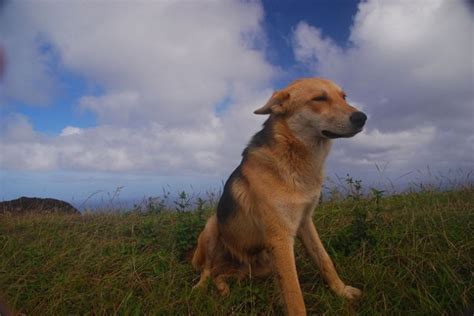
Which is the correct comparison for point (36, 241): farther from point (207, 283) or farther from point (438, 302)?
point (438, 302)

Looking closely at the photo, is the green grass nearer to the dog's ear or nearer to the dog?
the dog

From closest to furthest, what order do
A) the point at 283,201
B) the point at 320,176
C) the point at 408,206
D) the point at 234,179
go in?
the point at 283,201 < the point at 320,176 < the point at 234,179 < the point at 408,206

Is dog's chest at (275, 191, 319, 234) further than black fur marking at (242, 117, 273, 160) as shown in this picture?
No

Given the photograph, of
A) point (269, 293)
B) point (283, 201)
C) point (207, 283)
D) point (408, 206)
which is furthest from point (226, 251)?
point (408, 206)

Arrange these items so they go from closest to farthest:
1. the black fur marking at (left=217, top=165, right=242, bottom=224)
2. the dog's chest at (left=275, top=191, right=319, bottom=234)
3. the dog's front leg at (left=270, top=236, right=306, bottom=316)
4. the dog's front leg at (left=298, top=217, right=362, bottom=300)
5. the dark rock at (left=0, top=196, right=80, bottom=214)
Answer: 1. the dog's front leg at (left=270, top=236, right=306, bottom=316)
2. the dog's chest at (left=275, top=191, right=319, bottom=234)
3. the dog's front leg at (left=298, top=217, right=362, bottom=300)
4. the black fur marking at (left=217, top=165, right=242, bottom=224)
5. the dark rock at (left=0, top=196, right=80, bottom=214)

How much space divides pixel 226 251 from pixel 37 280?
2183 millimetres

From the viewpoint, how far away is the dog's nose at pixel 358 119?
3.19 meters

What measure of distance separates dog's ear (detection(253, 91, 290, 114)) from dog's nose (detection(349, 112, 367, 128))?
720 millimetres

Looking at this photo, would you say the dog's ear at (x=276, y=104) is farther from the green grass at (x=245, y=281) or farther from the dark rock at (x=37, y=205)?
the dark rock at (x=37, y=205)

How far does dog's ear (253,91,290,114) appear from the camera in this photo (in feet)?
11.9

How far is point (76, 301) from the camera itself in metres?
3.55

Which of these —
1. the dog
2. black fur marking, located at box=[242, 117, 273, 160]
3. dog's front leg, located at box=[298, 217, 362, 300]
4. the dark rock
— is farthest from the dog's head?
the dark rock

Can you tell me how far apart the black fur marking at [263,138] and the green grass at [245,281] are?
1430mm

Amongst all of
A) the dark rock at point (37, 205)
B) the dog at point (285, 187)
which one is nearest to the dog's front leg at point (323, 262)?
the dog at point (285, 187)
